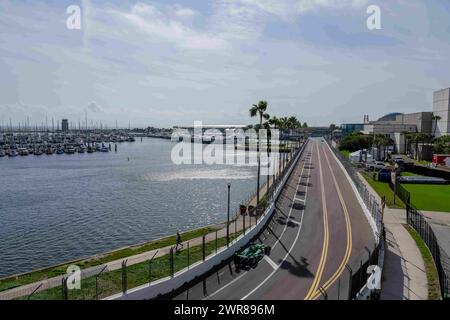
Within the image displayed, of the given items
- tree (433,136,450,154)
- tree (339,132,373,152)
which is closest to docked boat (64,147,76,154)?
tree (339,132,373,152)

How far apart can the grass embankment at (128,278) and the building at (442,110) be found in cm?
15142

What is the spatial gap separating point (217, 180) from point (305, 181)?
27975mm

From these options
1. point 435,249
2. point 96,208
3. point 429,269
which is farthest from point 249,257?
point 96,208

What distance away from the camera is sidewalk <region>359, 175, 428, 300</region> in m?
28.6

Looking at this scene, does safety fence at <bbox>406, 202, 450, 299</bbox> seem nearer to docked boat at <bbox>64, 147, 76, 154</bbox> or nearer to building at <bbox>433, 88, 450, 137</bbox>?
building at <bbox>433, 88, 450, 137</bbox>

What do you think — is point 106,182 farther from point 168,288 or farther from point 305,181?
point 168,288

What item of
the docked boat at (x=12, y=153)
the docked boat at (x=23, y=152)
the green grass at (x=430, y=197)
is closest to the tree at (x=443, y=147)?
the green grass at (x=430, y=197)

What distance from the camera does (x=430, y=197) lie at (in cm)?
6906

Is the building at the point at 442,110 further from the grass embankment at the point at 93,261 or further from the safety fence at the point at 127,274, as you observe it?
the safety fence at the point at 127,274

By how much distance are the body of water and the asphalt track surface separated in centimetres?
1467

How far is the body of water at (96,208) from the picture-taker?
46.5 metres

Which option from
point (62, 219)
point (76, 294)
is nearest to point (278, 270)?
point (76, 294)
